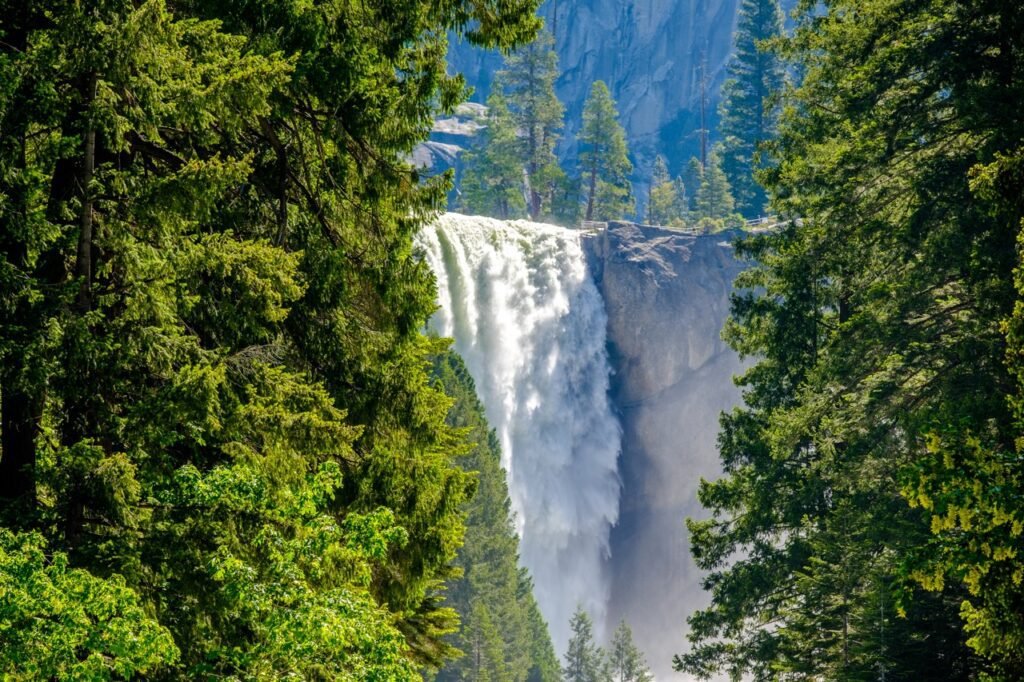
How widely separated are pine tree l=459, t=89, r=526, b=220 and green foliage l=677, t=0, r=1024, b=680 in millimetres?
55445

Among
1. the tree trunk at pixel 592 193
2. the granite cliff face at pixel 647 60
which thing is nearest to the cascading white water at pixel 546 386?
the tree trunk at pixel 592 193

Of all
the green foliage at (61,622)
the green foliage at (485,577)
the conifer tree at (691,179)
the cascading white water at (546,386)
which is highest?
the conifer tree at (691,179)

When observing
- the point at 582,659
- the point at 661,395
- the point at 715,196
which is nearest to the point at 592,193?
the point at 715,196

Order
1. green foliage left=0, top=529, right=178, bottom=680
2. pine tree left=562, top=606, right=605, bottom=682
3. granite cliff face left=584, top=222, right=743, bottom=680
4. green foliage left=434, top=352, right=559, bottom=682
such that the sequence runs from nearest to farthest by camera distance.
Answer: green foliage left=0, top=529, right=178, bottom=680, green foliage left=434, top=352, right=559, bottom=682, pine tree left=562, top=606, right=605, bottom=682, granite cliff face left=584, top=222, right=743, bottom=680

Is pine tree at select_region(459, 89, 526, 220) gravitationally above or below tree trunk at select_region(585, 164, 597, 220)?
below

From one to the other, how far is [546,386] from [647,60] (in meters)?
70.5

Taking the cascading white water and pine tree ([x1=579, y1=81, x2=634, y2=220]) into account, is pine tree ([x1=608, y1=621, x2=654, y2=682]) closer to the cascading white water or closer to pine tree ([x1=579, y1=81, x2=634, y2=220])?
the cascading white water

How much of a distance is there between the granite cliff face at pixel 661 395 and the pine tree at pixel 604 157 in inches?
645

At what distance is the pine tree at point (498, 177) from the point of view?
7619 cm

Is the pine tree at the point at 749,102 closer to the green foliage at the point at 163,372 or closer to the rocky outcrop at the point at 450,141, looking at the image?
the rocky outcrop at the point at 450,141

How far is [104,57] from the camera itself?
6.12 metres

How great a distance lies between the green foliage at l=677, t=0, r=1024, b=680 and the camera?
33.8 feet

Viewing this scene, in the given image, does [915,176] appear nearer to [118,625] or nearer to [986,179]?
[986,179]

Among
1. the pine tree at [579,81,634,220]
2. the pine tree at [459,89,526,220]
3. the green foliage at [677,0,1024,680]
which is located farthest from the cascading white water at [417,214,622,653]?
the green foliage at [677,0,1024,680]
